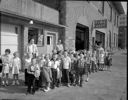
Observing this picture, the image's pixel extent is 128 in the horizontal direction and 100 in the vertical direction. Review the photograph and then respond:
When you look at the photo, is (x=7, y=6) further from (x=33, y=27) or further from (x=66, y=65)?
(x=66, y=65)

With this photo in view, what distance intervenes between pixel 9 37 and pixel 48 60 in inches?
129

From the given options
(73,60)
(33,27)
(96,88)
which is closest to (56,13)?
(33,27)

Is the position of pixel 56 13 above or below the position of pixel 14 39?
above

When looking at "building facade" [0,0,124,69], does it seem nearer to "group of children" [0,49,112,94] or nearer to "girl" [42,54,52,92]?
"group of children" [0,49,112,94]

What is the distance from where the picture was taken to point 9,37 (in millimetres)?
8023

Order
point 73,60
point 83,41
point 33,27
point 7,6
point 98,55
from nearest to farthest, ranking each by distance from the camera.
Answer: point 73,60 → point 7,6 → point 33,27 → point 98,55 → point 83,41

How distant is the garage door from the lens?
25.2 feet

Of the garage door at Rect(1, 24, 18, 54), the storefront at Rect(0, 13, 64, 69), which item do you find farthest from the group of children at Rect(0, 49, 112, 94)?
the storefront at Rect(0, 13, 64, 69)

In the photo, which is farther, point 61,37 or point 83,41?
point 83,41

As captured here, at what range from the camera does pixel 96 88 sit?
5.92 metres

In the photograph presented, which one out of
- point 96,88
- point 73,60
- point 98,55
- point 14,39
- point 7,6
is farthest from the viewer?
point 98,55

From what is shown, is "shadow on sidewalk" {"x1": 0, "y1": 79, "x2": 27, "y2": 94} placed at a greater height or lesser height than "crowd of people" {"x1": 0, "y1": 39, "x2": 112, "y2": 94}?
lesser

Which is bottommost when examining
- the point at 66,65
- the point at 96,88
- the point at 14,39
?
the point at 96,88

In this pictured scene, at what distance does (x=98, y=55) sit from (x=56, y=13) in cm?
409
